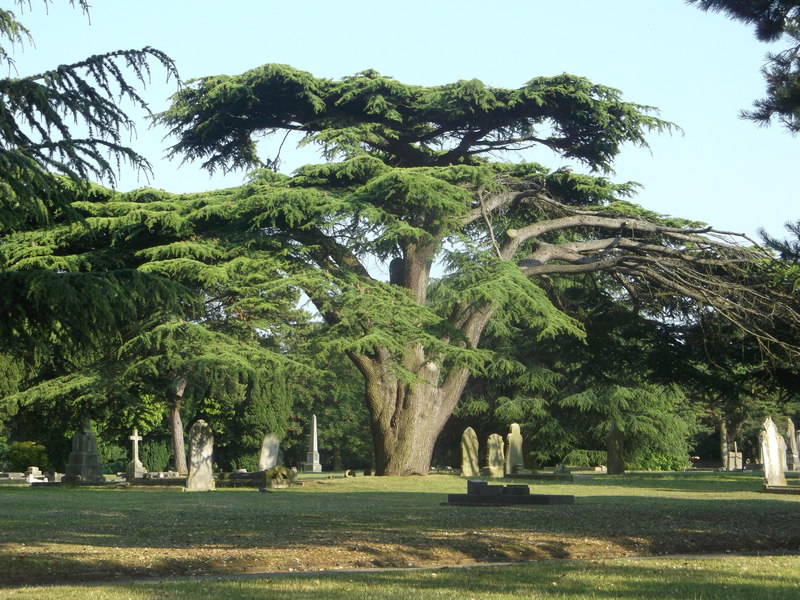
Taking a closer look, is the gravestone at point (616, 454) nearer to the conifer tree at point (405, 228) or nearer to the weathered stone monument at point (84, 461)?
the conifer tree at point (405, 228)

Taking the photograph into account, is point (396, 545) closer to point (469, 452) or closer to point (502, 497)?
point (502, 497)

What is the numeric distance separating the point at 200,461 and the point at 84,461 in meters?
6.87

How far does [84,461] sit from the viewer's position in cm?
2884

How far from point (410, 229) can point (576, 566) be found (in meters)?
15.3

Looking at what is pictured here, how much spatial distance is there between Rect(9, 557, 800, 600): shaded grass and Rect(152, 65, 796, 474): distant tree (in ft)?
47.9

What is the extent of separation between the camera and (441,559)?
30.7 feet

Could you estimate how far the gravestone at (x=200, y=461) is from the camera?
76.8 feet

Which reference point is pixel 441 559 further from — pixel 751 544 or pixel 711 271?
pixel 711 271

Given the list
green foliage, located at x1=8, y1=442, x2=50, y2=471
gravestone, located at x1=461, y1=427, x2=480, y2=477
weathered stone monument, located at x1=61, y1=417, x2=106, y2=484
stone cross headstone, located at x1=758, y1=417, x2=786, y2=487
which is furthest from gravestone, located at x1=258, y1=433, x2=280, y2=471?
green foliage, located at x1=8, y1=442, x2=50, y2=471

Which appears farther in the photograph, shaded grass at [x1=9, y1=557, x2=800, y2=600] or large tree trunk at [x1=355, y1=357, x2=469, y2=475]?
large tree trunk at [x1=355, y1=357, x2=469, y2=475]

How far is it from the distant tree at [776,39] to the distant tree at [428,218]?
11.8m

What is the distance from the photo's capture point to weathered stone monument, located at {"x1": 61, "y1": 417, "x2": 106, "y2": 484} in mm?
28609

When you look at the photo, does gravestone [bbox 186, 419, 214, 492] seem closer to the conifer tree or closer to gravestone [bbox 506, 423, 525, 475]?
the conifer tree

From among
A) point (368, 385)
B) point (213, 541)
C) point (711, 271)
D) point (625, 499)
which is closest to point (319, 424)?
point (368, 385)
